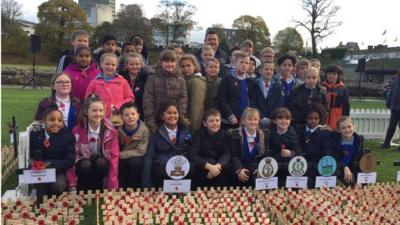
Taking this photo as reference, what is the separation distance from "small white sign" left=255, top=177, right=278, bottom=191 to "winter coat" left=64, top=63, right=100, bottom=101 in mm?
2438

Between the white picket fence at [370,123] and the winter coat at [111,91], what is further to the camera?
the white picket fence at [370,123]

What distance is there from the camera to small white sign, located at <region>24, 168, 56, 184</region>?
4.17 m

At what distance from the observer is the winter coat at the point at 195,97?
18.3 feet

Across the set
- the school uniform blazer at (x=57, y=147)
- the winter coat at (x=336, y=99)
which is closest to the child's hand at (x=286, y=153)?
the winter coat at (x=336, y=99)

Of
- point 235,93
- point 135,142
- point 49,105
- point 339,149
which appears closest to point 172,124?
point 135,142

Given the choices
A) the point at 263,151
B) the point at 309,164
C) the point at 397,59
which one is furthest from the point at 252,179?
the point at 397,59

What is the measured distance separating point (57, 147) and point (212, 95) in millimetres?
2248

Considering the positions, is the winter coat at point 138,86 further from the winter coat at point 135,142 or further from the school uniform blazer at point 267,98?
the school uniform blazer at point 267,98

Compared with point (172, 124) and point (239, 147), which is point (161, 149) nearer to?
point (172, 124)

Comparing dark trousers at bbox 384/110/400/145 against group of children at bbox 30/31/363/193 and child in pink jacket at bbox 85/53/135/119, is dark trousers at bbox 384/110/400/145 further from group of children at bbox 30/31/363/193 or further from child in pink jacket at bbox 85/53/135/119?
child in pink jacket at bbox 85/53/135/119

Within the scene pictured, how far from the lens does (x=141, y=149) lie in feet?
16.1

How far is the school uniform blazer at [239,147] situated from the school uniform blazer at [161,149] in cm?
53

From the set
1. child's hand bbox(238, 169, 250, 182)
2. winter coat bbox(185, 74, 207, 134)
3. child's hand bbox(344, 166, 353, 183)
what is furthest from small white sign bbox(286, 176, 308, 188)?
winter coat bbox(185, 74, 207, 134)

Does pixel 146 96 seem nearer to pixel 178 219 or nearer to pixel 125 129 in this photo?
pixel 125 129
